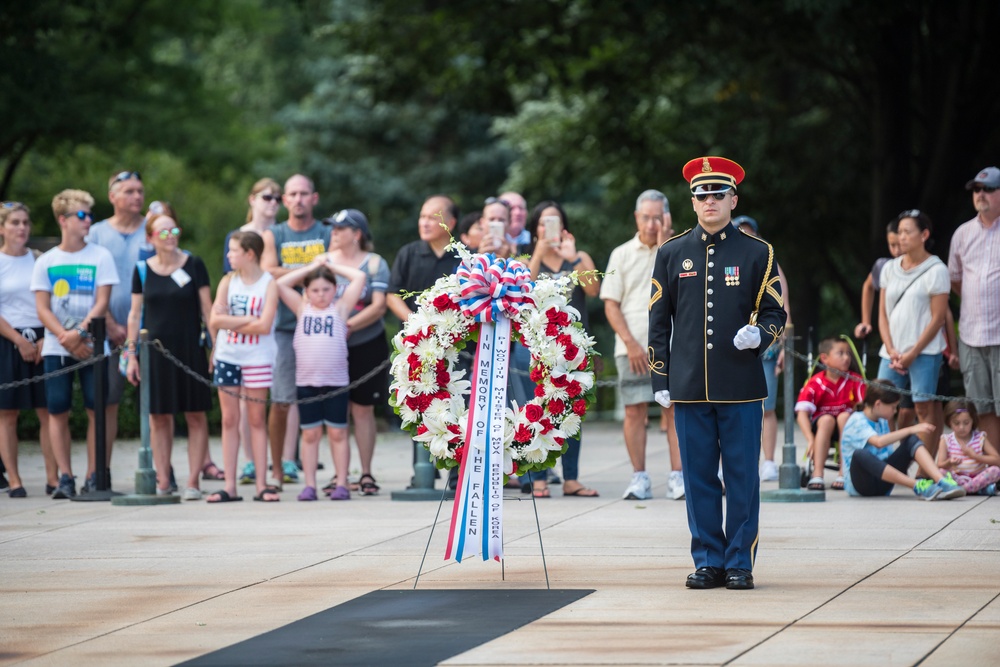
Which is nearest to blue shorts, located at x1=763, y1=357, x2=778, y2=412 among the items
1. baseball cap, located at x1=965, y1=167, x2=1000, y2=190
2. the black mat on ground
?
baseball cap, located at x1=965, y1=167, x2=1000, y2=190

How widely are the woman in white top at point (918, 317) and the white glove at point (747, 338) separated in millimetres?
4546

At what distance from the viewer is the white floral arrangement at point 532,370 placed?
8.27 m

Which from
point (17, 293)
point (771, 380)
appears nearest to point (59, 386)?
point (17, 293)

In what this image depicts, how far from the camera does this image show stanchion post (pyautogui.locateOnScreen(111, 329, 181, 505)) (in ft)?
39.2

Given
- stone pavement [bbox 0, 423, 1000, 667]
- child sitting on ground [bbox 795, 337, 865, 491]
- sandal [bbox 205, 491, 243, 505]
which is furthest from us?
child sitting on ground [bbox 795, 337, 865, 491]

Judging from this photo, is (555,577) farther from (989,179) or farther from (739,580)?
(989,179)

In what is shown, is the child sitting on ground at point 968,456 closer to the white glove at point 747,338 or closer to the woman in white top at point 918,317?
the woman in white top at point 918,317

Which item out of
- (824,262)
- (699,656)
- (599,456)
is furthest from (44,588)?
(824,262)

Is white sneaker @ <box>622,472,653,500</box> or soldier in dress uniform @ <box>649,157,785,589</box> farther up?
soldier in dress uniform @ <box>649,157,785,589</box>

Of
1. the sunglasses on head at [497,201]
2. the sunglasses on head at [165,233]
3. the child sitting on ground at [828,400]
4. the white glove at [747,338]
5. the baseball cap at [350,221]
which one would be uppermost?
the sunglasses on head at [497,201]

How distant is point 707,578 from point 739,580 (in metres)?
0.17

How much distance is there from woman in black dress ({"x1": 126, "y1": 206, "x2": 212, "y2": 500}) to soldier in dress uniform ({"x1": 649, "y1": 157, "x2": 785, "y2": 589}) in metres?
5.29

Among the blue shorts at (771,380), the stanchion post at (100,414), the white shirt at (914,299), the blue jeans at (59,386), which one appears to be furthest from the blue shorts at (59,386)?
the white shirt at (914,299)

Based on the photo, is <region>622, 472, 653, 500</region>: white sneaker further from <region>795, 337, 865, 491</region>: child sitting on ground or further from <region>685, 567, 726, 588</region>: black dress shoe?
<region>685, 567, 726, 588</region>: black dress shoe
